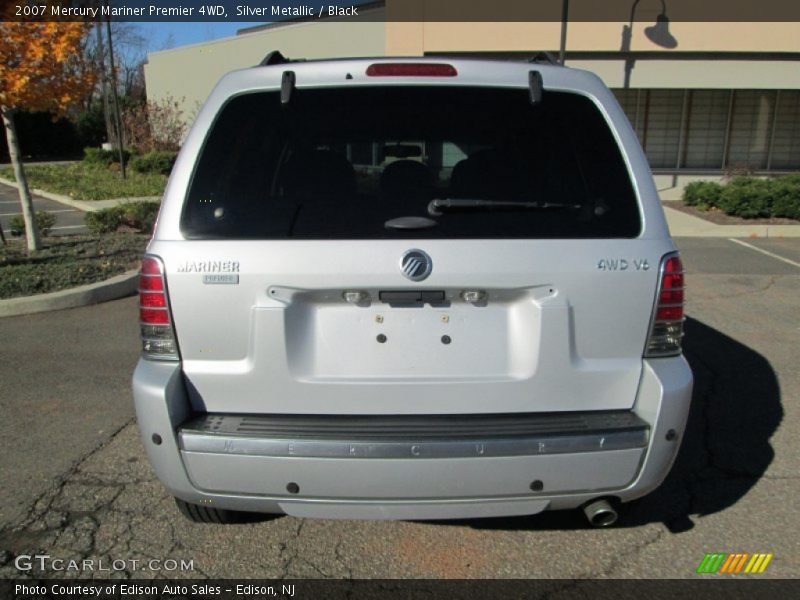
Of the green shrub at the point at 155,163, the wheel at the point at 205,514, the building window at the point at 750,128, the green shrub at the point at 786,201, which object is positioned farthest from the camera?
the green shrub at the point at 155,163

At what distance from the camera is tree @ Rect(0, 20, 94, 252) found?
7.30 metres

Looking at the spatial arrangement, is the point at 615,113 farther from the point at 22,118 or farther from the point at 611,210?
the point at 22,118

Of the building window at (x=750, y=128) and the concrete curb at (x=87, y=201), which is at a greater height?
the building window at (x=750, y=128)

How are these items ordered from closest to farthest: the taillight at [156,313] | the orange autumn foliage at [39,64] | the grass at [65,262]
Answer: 1. the taillight at [156,313]
2. the grass at [65,262]
3. the orange autumn foliage at [39,64]

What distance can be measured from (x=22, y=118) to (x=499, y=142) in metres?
39.6

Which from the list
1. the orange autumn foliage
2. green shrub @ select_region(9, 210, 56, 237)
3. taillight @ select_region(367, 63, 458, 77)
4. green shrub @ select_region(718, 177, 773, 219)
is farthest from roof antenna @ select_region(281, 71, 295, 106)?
green shrub @ select_region(718, 177, 773, 219)

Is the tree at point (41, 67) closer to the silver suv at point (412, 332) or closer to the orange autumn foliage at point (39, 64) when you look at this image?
the orange autumn foliage at point (39, 64)

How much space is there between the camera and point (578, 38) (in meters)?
15.7

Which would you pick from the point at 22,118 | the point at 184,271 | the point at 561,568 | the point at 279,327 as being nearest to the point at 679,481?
the point at 561,568

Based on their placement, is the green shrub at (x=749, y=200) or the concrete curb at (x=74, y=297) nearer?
the concrete curb at (x=74, y=297)

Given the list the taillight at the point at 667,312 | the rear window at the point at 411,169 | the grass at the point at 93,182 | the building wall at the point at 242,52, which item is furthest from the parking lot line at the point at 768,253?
the building wall at the point at 242,52

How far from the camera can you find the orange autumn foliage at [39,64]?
7301mm

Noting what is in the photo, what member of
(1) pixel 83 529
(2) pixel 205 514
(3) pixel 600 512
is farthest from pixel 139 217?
(3) pixel 600 512

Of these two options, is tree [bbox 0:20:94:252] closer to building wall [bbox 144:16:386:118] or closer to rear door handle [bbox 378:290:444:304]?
rear door handle [bbox 378:290:444:304]
